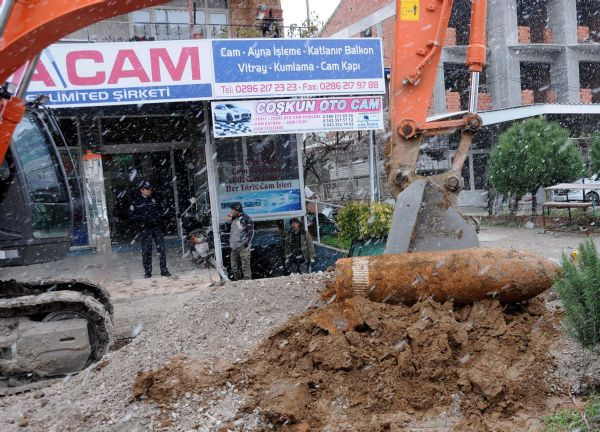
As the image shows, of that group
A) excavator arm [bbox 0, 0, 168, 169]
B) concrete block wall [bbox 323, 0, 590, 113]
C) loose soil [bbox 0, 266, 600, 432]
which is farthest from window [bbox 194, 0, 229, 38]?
loose soil [bbox 0, 266, 600, 432]

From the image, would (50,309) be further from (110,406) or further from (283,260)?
(283,260)

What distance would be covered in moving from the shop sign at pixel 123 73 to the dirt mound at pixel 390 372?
6064mm

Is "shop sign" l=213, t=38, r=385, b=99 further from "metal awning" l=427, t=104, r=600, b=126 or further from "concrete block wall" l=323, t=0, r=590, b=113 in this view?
"concrete block wall" l=323, t=0, r=590, b=113

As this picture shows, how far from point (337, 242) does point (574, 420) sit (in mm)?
8857

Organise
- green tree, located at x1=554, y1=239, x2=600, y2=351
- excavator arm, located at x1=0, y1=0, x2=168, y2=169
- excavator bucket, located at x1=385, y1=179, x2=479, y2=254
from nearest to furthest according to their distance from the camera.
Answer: green tree, located at x1=554, y1=239, x2=600, y2=351
excavator arm, located at x1=0, y1=0, x2=168, y2=169
excavator bucket, located at x1=385, y1=179, x2=479, y2=254

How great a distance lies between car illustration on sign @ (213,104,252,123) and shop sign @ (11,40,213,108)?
0.99ft

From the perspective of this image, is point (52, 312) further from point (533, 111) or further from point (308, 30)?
point (533, 111)

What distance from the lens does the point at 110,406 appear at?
3.91 meters

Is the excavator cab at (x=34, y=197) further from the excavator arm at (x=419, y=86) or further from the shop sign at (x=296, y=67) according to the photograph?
the shop sign at (x=296, y=67)

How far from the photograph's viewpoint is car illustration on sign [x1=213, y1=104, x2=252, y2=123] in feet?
31.0

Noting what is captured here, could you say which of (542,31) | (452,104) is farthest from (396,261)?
(542,31)

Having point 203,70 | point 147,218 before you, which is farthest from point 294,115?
point 147,218

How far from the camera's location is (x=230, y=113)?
954 centimetres

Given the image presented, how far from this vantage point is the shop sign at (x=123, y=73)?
8836 millimetres
